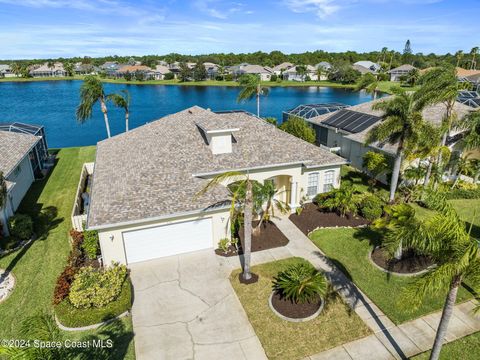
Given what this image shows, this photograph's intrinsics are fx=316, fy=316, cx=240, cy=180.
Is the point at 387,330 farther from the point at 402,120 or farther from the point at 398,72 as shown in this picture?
the point at 398,72

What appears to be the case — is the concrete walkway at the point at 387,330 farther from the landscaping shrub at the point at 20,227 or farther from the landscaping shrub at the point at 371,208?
the landscaping shrub at the point at 20,227

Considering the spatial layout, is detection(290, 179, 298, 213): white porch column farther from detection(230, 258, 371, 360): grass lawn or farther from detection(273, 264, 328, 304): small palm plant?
detection(230, 258, 371, 360): grass lawn

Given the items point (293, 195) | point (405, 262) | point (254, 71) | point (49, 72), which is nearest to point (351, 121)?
point (293, 195)

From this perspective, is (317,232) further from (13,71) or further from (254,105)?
(13,71)

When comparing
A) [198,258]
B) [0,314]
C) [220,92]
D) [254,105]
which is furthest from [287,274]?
[220,92]

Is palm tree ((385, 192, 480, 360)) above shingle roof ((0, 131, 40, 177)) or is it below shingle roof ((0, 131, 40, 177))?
above

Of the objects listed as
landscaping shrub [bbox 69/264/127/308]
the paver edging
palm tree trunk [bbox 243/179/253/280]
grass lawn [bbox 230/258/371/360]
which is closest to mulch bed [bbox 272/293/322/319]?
grass lawn [bbox 230/258/371/360]
